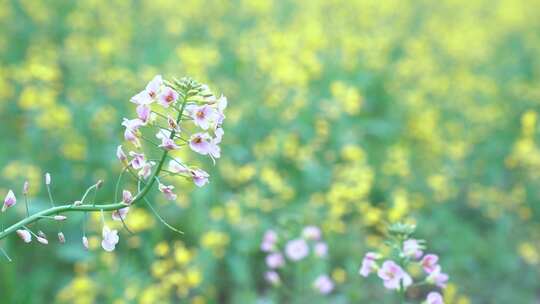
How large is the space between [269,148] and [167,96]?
255 centimetres

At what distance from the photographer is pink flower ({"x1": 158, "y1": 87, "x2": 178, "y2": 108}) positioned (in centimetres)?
134

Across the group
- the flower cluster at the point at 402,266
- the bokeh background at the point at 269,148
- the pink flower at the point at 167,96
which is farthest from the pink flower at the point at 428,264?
the bokeh background at the point at 269,148

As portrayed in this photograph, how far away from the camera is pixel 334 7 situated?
7129mm

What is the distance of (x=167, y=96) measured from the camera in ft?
4.41

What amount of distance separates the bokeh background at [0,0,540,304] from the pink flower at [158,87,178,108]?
134 centimetres

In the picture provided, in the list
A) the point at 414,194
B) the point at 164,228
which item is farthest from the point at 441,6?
the point at 164,228

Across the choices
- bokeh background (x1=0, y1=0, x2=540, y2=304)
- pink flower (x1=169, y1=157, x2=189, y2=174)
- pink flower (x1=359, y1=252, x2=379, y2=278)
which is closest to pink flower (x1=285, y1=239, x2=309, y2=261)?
bokeh background (x1=0, y1=0, x2=540, y2=304)

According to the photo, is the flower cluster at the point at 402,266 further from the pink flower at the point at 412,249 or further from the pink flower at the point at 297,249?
the pink flower at the point at 297,249

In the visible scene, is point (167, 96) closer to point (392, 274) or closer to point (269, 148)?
point (392, 274)

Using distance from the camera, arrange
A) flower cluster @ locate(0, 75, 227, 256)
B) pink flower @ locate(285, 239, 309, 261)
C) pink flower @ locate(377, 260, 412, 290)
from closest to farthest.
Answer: flower cluster @ locate(0, 75, 227, 256) < pink flower @ locate(377, 260, 412, 290) < pink flower @ locate(285, 239, 309, 261)

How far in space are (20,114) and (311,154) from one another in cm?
175

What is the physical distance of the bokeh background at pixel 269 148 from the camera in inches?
125

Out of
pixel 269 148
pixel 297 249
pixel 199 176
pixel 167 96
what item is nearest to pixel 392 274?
pixel 199 176

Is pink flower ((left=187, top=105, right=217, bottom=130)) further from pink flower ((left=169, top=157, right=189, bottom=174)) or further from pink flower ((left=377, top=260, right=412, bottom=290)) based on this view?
pink flower ((left=377, top=260, right=412, bottom=290))
